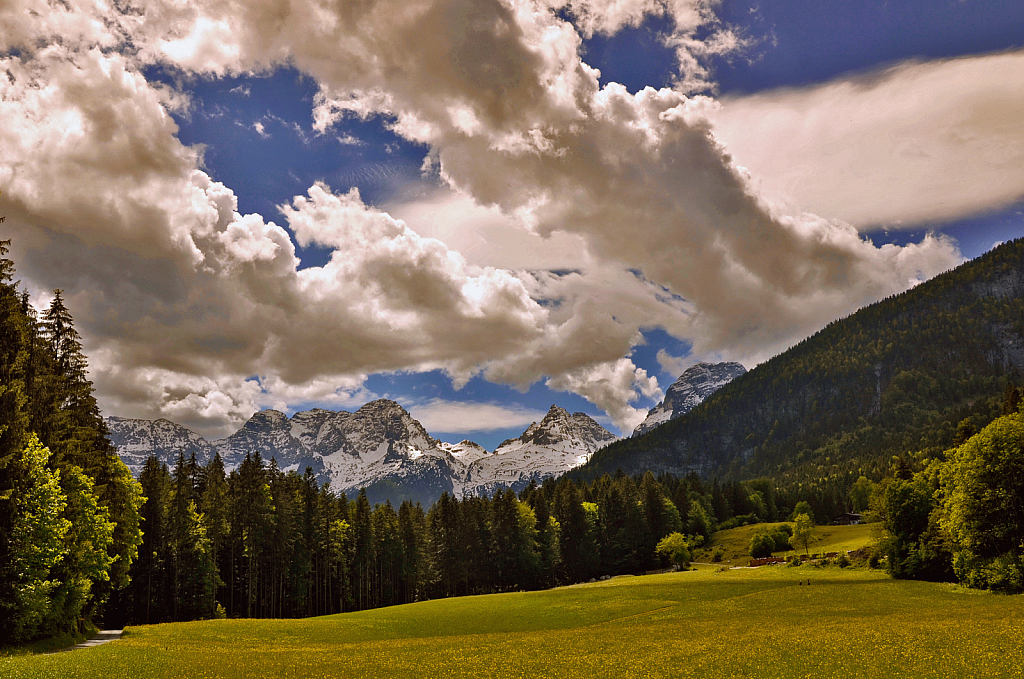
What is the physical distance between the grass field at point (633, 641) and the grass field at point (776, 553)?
60.7 meters

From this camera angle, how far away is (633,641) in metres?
38.0

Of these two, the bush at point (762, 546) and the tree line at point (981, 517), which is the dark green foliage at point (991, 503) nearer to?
the tree line at point (981, 517)

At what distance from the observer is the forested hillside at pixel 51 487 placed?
110 ft

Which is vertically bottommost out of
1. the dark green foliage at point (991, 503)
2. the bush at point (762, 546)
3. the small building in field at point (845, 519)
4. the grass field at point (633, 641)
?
the small building in field at point (845, 519)

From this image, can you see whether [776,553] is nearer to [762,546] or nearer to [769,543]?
[769,543]

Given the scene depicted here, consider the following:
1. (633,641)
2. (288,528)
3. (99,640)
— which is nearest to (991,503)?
(633,641)

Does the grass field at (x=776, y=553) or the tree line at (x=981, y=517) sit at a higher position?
the tree line at (x=981, y=517)

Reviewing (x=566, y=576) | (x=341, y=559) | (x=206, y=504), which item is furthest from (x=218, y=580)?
(x=566, y=576)

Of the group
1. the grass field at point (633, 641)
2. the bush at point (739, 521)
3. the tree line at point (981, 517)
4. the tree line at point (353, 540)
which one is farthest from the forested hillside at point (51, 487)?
the bush at point (739, 521)

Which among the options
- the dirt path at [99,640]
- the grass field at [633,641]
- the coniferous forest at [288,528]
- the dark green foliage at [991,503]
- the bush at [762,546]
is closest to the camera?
the grass field at [633,641]

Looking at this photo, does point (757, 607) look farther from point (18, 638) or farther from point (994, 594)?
point (18, 638)

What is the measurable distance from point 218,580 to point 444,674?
63.3 meters

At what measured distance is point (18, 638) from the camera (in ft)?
112

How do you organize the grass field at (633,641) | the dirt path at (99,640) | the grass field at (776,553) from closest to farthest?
the grass field at (633,641)
the dirt path at (99,640)
the grass field at (776,553)
